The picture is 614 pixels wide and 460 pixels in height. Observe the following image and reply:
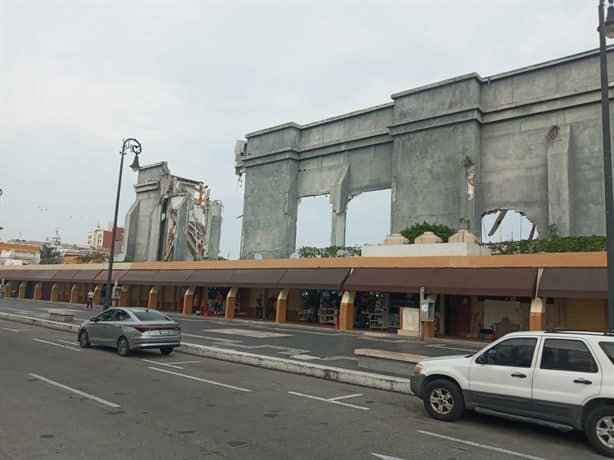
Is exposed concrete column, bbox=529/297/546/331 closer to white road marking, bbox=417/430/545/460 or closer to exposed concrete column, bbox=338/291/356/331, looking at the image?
exposed concrete column, bbox=338/291/356/331

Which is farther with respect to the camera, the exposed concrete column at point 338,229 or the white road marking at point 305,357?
the exposed concrete column at point 338,229

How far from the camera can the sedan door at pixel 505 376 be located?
7234 millimetres

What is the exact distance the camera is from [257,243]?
46.9 meters

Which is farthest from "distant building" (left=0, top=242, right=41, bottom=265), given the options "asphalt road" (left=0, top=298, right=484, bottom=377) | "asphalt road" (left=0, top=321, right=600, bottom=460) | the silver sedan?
"asphalt road" (left=0, top=321, right=600, bottom=460)

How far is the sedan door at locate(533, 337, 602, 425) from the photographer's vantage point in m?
6.68

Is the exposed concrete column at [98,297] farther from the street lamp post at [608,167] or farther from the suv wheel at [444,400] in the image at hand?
the street lamp post at [608,167]

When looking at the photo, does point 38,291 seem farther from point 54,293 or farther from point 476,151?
point 476,151

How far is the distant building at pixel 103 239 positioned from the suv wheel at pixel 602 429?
288 feet

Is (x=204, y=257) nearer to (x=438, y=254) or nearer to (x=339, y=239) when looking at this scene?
(x=339, y=239)

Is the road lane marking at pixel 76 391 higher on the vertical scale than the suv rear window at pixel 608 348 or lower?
lower

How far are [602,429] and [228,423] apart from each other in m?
5.34

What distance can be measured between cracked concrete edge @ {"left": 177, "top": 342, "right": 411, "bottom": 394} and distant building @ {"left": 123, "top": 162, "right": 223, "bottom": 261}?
44.5m

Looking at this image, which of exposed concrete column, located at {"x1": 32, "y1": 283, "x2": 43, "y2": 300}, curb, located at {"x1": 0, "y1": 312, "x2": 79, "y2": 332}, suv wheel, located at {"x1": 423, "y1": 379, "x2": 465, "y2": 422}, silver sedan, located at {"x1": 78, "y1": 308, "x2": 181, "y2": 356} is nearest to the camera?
suv wheel, located at {"x1": 423, "y1": 379, "x2": 465, "y2": 422}

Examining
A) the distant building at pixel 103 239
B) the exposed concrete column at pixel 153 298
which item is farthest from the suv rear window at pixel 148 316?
the distant building at pixel 103 239
